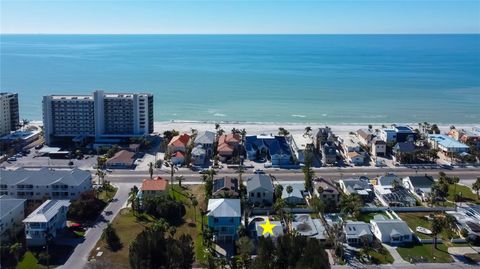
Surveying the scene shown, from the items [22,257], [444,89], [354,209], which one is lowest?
[22,257]

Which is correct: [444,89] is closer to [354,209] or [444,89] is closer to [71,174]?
[354,209]

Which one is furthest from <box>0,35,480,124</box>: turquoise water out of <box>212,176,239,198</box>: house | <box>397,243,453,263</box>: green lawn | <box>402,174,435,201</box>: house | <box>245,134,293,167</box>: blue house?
<box>397,243,453,263</box>: green lawn

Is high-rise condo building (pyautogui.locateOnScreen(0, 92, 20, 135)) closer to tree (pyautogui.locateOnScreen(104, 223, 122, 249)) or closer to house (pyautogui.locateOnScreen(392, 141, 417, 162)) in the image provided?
tree (pyautogui.locateOnScreen(104, 223, 122, 249))

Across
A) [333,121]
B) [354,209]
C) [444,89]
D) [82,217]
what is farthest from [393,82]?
[82,217]

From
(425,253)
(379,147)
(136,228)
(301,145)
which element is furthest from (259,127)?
(425,253)

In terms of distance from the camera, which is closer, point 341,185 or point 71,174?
point 71,174

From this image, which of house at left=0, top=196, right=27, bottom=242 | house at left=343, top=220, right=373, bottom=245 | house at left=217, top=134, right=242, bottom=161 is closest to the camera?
house at left=0, top=196, right=27, bottom=242

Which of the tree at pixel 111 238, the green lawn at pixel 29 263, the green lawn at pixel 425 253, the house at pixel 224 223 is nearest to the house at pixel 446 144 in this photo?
the green lawn at pixel 425 253
